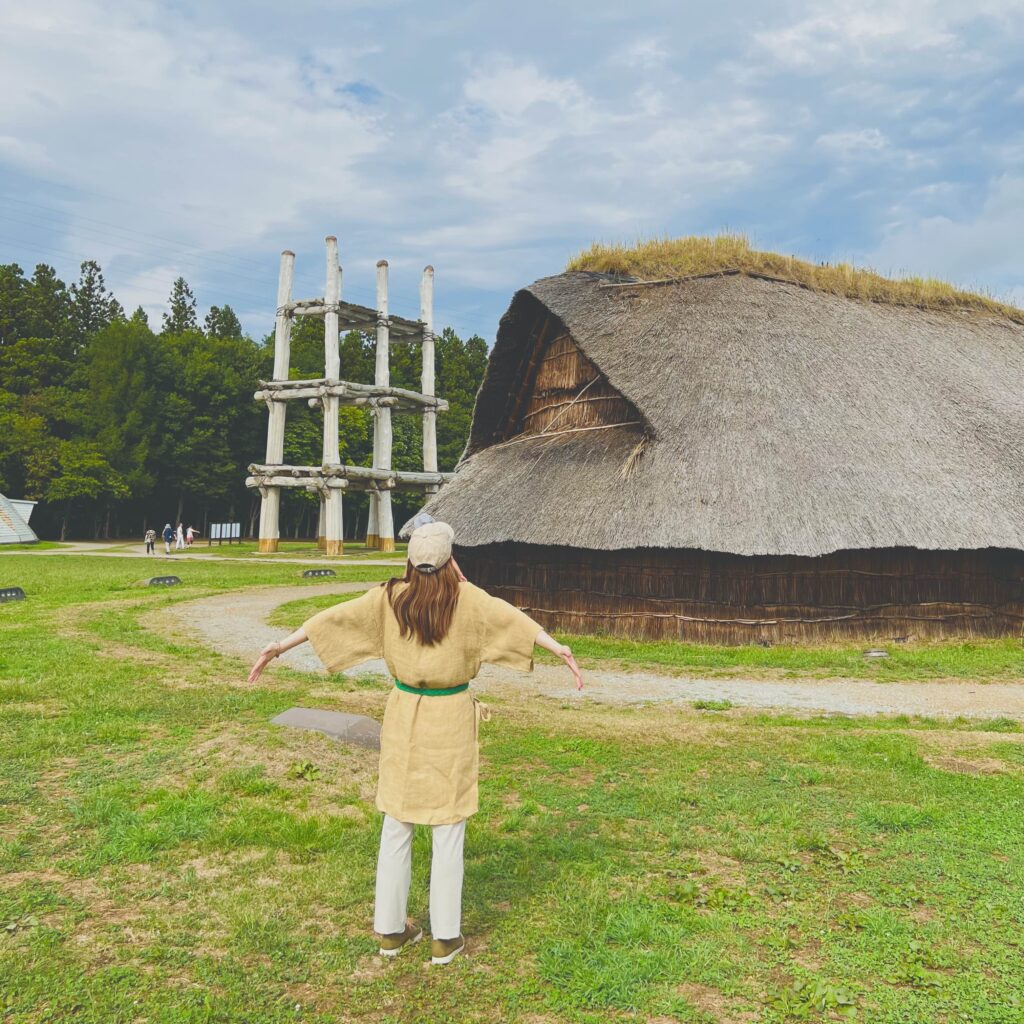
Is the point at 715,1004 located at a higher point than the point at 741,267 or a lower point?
lower

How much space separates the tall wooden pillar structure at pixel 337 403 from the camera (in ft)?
135

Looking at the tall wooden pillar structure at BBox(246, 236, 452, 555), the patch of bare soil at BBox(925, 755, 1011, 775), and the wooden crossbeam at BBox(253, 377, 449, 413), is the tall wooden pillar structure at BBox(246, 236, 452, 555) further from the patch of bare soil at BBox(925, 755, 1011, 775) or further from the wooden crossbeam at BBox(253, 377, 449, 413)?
the patch of bare soil at BBox(925, 755, 1011, 775)

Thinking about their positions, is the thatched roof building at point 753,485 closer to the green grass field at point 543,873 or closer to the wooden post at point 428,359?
the green grass field at point 543,873

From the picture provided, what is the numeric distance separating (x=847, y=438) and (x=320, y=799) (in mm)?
11755

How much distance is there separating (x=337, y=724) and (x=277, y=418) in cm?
3753

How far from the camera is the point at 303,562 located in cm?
3497

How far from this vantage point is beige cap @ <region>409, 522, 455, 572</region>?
403cm

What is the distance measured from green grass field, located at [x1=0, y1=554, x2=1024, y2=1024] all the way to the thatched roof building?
5033mm

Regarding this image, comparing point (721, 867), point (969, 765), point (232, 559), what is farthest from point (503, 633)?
point (232, 559)

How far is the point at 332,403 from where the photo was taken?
4184 centimetres

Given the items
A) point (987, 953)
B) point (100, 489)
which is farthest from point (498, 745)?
point (100, 489)

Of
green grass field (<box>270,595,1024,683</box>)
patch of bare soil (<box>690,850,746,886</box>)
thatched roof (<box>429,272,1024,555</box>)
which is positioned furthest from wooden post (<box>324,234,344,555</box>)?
patch of bare soil (<box>690,850,746,886</box>)

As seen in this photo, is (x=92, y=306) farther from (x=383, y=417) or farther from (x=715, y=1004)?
(x=715, y=1004)

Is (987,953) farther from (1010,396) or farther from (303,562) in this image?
(303,562)
